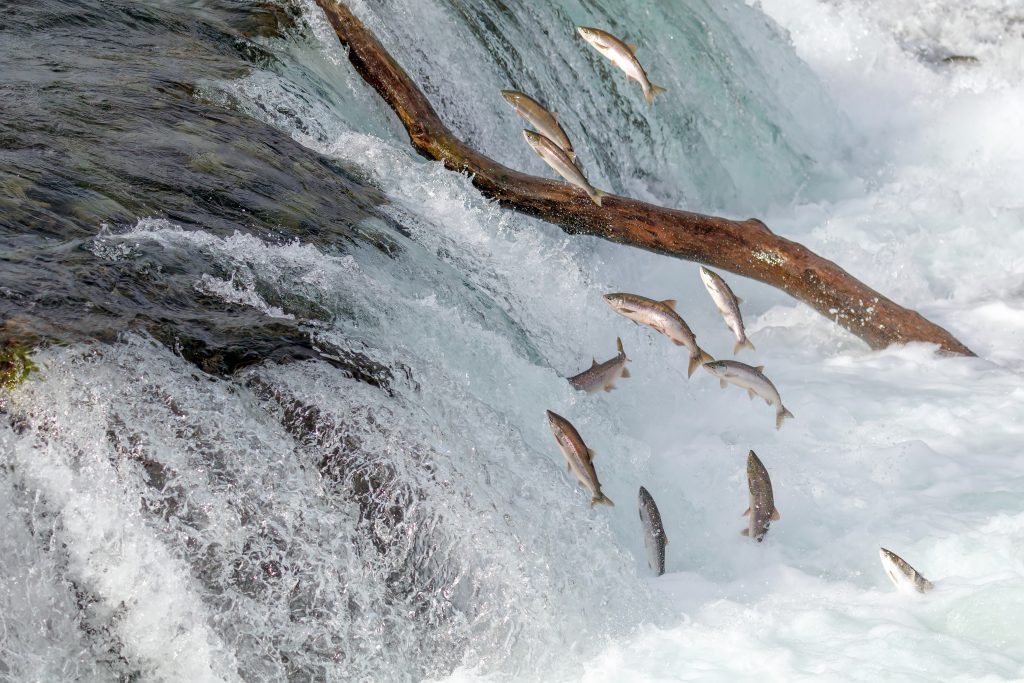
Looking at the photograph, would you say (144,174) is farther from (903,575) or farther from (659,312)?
(903,575)

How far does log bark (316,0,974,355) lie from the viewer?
556 centimetres

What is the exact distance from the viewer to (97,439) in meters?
2.97

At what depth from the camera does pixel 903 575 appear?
3945 mm

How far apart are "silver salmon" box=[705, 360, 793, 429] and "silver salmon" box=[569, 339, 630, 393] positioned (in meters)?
0.34

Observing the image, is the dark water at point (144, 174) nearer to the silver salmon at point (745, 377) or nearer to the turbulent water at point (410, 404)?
the turbulent water at point (410, 404)

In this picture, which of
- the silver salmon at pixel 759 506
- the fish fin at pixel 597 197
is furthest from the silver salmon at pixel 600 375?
the fish fin at pixel 597 197

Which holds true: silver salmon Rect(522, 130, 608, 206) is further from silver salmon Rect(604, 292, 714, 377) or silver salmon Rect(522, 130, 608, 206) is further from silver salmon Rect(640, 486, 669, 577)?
silver salmon Rect(640, 486, 669, 577)

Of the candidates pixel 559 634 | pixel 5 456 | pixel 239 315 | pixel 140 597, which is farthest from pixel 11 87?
pixel 559 634

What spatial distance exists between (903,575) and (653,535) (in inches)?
32.9

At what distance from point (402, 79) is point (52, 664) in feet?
11.6

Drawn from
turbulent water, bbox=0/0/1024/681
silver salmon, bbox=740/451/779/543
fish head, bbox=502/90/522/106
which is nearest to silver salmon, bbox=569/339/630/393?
turbulent water, bbox=0/0/1024/681

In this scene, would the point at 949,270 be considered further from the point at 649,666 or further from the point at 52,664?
the point at 52,664

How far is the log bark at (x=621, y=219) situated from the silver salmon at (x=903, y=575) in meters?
1.98

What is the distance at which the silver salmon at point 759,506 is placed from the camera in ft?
→ 14.2
